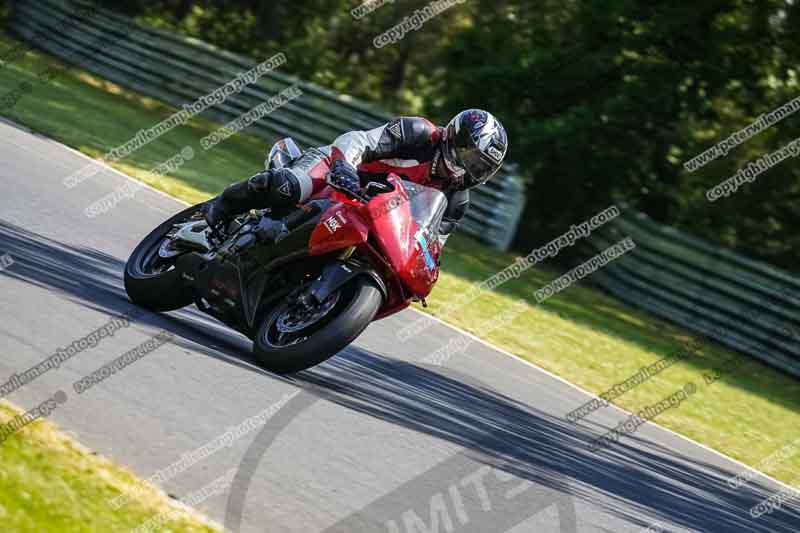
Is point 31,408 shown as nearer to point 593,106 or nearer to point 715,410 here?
point 715,410

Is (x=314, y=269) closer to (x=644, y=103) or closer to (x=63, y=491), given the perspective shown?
(x=63, y=491)

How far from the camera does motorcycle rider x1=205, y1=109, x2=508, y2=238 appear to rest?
7406mm

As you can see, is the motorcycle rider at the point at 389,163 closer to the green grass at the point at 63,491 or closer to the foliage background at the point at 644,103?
the green grass at the point at 63,491

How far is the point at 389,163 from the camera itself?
25.6ft

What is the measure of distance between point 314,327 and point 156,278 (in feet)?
4.13

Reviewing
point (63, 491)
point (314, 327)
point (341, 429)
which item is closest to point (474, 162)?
point (314, 327)

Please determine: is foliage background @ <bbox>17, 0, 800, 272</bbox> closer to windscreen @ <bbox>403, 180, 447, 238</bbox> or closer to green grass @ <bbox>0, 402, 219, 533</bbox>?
windscreen @ <bbox>403, 180, 447, 238</bbox>

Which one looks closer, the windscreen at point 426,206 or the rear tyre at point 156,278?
the windscreen at point 426,206

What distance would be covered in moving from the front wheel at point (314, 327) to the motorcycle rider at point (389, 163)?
61cm

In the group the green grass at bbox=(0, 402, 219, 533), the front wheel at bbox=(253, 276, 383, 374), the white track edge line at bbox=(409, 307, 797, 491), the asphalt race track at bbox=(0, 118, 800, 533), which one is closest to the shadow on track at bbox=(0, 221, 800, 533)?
the asphalt race track at bbox=(0, 118, 800, 533)

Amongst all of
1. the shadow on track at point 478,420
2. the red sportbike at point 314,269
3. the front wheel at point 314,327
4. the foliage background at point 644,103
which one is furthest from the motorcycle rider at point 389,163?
the foliage background at point 644,103

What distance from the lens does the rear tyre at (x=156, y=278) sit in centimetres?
787

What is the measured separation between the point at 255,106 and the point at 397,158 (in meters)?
15.7

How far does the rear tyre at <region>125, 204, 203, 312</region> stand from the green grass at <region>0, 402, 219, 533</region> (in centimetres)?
258
